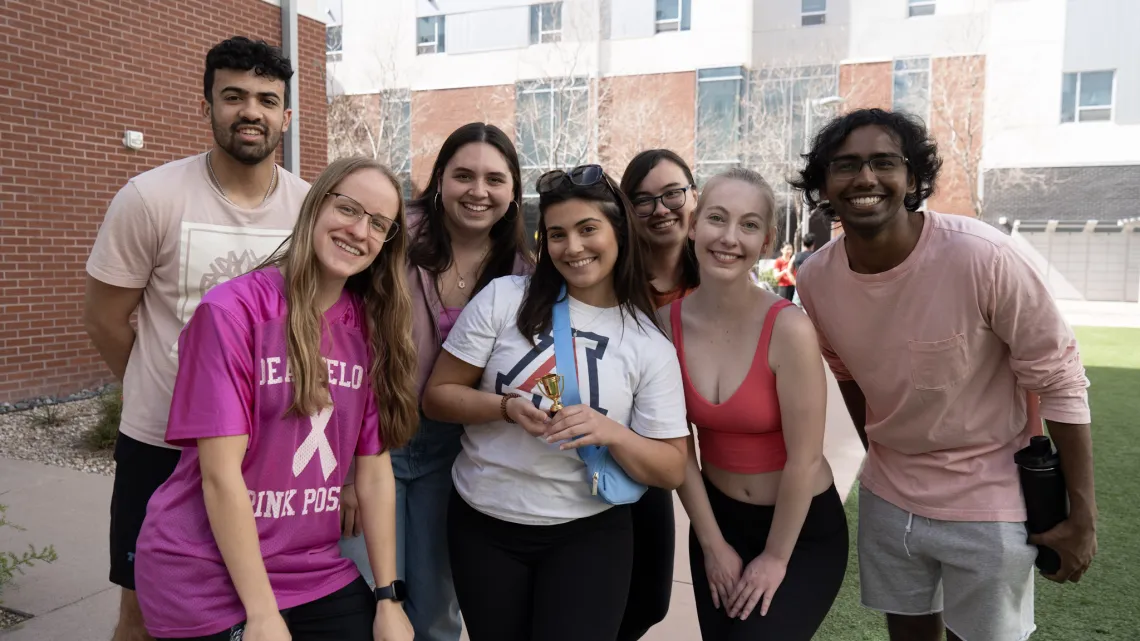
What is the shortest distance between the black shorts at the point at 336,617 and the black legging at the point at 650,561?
1085mm

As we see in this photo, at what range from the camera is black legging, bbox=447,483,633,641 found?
241cm

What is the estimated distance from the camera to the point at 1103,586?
4.51m

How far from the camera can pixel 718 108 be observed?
3247 centimetres

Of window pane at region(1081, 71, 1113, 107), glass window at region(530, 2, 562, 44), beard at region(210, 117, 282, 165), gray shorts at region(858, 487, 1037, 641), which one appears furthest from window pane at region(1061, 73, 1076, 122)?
beard at region(210, 117, 282, 165)

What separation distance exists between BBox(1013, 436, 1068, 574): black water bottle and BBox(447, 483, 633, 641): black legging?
4.32 feet

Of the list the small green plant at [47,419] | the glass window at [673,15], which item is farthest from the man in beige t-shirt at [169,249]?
the glass window at [673,15]

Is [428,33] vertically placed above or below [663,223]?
above

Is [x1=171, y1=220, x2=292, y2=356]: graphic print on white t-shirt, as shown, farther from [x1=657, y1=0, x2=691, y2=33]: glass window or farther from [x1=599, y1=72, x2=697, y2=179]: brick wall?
[x1=657, y1=0, x2=691, y2=33]: glass window

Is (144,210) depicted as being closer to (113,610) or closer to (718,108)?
(113,610)

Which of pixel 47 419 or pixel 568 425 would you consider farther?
pixel 47 419

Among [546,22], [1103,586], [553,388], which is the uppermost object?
[546,22]

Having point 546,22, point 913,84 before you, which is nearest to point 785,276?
point 913,84

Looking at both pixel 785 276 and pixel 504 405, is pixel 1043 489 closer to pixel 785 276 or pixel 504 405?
pixel 504 405

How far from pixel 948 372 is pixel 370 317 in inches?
71.9
